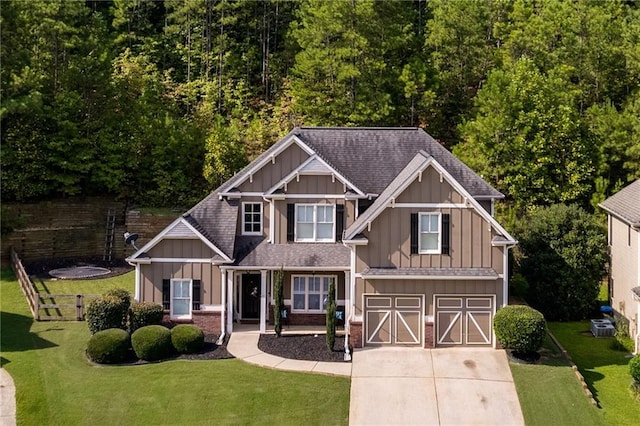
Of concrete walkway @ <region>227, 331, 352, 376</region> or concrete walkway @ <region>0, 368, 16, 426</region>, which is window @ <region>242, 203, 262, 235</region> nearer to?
concrete walkway @ <region>227, 331, 352, 376</region>

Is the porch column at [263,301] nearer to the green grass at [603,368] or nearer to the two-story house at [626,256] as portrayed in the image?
the green grass at [603,368]

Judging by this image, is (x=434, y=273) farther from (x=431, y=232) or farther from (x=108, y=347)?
A: (x=108, y=347)

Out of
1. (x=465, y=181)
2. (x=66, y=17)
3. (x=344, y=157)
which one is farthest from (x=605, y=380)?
(x=66, y=17)

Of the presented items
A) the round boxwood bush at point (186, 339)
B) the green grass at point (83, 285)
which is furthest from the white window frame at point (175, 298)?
the green grass at point (83, 285)

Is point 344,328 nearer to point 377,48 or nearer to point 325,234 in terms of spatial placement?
point 325,234

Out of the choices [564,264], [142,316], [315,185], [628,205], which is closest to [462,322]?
[564,264]

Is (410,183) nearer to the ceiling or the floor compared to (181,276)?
Result: nearer to the ceiling
